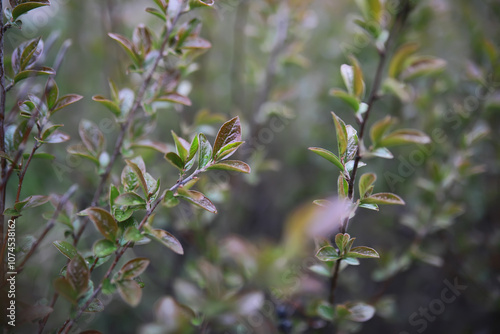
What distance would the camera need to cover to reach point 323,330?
33.5 inches

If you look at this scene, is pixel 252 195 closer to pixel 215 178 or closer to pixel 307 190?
pixel 307 190

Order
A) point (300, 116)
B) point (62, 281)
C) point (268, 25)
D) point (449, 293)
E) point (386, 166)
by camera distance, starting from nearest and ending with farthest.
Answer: point (62, 281) → point (268, 25) → point (449, 293) → point (386, 166) → point (300, 116)

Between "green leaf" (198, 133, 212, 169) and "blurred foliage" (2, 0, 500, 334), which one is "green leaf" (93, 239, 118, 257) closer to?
"blurred foliage" (2, 0, 500, 334)

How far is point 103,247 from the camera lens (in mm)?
527

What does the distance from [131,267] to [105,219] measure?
0.09 m

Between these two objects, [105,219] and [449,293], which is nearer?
[105,219]

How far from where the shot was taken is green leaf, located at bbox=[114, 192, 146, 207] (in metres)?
0.52

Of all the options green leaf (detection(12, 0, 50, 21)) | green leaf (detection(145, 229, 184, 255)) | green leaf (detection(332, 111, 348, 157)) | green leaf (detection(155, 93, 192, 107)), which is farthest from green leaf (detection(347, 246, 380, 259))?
green leaf (detection(12, 0, 50, 21))

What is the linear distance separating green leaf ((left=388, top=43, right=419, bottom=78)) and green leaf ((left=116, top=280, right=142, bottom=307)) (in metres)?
0.68

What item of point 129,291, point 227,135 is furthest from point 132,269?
point 227,135

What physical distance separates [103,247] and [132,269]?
61 mm

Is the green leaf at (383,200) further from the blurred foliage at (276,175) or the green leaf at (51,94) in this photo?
the green leaf at (51,94)

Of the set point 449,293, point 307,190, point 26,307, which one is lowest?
point 449,293

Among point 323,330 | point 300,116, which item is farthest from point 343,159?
point 300,116
